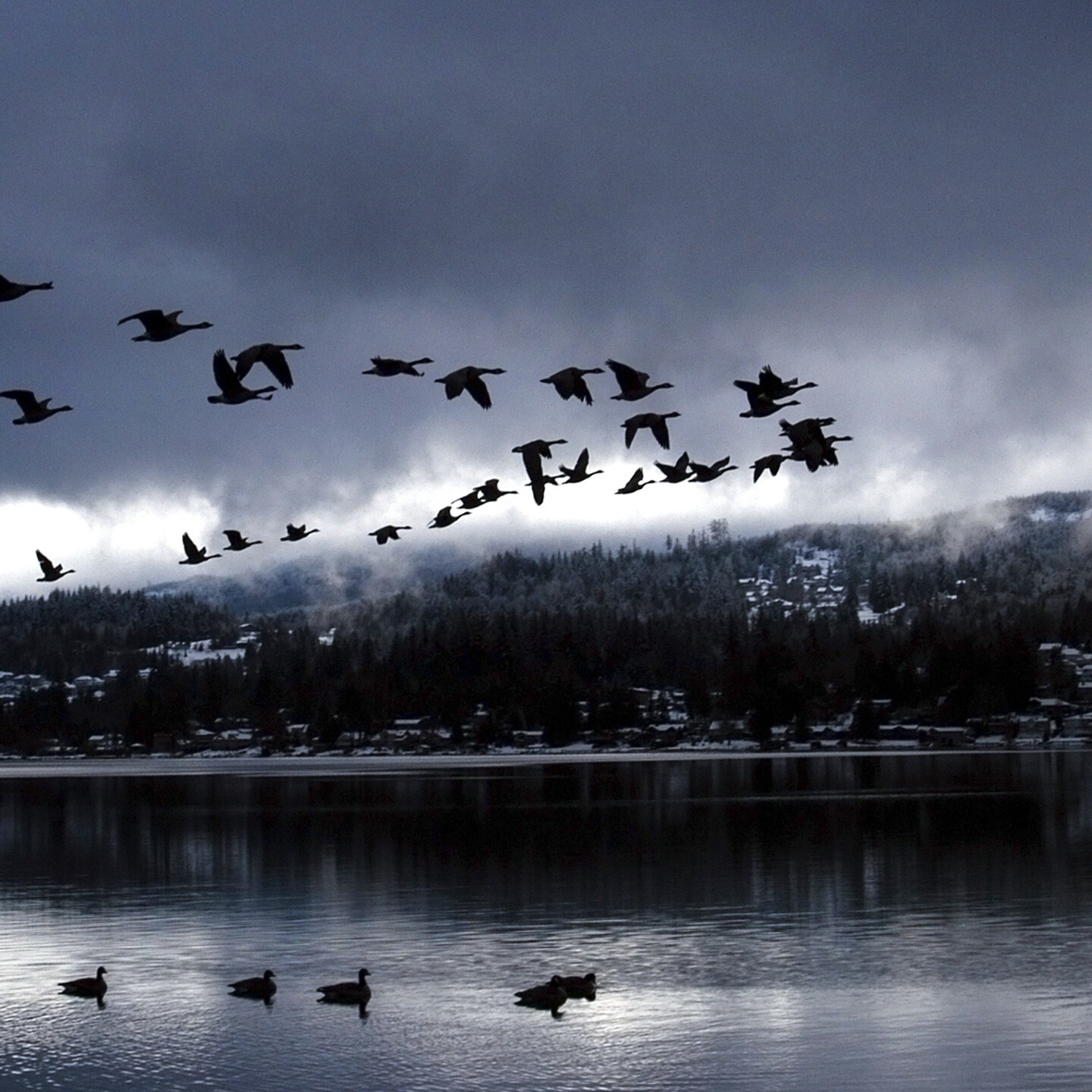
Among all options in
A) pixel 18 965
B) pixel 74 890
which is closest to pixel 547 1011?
pixel 18 965

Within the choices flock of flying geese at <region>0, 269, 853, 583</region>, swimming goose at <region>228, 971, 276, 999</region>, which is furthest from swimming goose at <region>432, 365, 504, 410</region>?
swimming goose at <region>228, 971, 276, 999</region>

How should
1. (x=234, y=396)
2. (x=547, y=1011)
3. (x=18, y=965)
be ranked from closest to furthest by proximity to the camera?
(x=234, y=396), (x=547, y=1011), (x=18, y=965)

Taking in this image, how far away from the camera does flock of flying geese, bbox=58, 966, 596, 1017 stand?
39.9 metres

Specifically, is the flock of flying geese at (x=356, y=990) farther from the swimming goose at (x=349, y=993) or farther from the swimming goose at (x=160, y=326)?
the swimming goose at (x=160, y=326)

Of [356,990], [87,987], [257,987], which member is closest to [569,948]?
[356,990]

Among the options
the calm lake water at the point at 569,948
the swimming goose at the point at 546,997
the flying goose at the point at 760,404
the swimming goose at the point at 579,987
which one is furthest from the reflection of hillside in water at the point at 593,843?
the flying goose at the point at 760,404

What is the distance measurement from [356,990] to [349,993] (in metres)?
0.18

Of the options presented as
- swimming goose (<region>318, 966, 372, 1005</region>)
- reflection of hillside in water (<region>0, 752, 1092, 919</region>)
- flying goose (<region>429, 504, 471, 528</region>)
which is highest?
flying goose (<region>429, 504, 471, 528</region>)

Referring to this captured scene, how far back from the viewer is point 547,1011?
39.7m

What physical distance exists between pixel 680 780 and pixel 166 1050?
11320 cm

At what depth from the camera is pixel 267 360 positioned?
30.6m

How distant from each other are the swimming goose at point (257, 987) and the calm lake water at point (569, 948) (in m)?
0.42

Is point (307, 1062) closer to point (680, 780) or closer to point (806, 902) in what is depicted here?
point (806, 902)

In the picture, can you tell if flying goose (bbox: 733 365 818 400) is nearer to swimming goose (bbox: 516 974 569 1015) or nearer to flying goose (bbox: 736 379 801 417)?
flying goose (bbox: 736 379 801 417)
